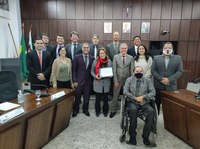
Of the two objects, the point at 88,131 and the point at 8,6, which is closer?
the point at 88,131

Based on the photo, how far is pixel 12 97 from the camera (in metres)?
2.24

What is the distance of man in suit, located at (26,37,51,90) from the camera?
9.90ft

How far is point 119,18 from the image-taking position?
6418 millimetres

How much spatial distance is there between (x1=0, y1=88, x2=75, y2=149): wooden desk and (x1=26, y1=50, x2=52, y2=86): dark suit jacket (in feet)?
2.46

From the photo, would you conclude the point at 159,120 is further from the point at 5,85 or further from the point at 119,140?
the point at 5,85

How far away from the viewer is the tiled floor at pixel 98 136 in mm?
2357

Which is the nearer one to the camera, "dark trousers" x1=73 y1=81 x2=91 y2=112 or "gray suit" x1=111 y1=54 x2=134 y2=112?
"gray suit" x1=111 y1=54 x2=134 y2=112

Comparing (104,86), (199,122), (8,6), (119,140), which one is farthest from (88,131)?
(8,6)

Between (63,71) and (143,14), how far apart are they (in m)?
4.75

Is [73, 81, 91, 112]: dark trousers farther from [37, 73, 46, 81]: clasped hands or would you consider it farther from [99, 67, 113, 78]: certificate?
[37, 73, 46, 81]: clasped hands

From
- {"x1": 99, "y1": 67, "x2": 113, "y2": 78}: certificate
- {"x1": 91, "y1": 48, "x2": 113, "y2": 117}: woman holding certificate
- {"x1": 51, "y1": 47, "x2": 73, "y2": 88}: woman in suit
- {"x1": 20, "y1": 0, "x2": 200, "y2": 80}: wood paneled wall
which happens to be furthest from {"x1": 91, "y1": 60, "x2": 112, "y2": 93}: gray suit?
{"x1": 20, "y1": 0, "x2": 200, "y2": 80}: wood paneled wall

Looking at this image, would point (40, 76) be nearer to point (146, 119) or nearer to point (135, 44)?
point (146, 119)

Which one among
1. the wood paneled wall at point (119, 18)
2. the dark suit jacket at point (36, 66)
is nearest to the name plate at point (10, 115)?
the dark suit jacket at point (36, 66)

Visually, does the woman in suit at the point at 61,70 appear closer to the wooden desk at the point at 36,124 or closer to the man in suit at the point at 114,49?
the wooden desk at the point at 36,124
